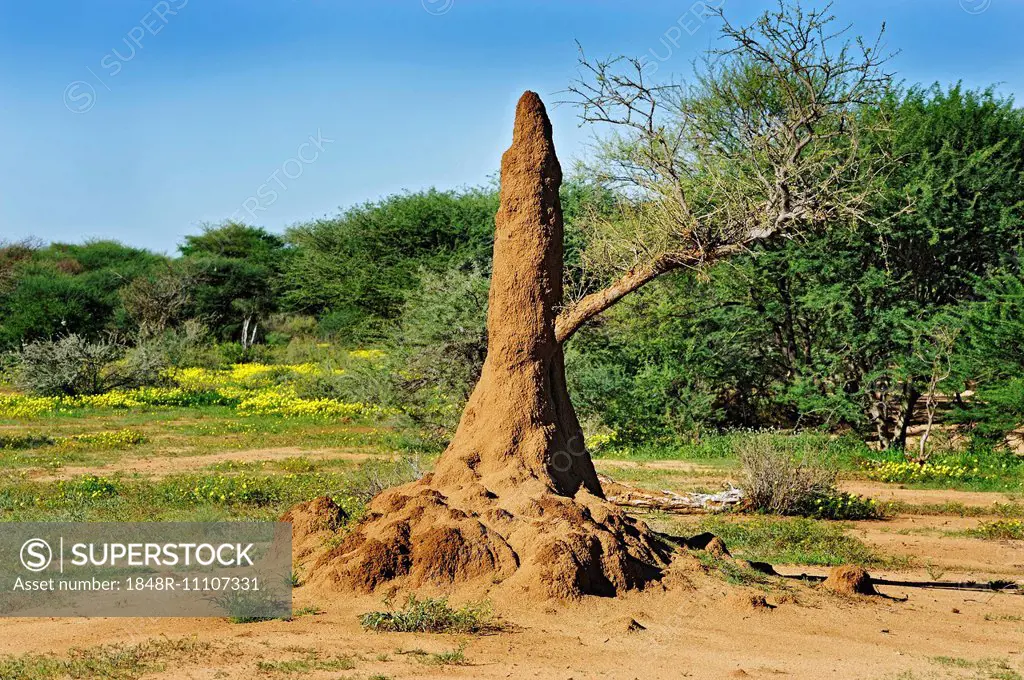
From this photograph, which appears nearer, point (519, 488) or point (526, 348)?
point (519, 488)

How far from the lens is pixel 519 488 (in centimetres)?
804

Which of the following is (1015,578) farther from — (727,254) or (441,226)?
(441,226)

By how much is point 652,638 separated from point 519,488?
1781 mm

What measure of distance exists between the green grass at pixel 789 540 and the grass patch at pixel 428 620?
392 cm

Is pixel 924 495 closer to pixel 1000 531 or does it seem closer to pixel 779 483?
pixel 1000 531

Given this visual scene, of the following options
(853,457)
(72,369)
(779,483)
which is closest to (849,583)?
(779,483)

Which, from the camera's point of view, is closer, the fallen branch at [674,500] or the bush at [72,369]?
the fallen branch at [674,500]

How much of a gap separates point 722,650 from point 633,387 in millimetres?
12731

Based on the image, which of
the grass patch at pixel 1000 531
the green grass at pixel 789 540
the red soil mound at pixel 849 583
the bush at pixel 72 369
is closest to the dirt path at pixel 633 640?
the red soil mound at pixel 849 583

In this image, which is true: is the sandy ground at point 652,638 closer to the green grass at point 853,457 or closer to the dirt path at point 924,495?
the dirt path at point 924,495

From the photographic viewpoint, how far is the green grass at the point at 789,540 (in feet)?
Result: 32.7

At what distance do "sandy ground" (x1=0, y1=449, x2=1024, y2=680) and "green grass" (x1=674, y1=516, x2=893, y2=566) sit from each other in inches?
66.7

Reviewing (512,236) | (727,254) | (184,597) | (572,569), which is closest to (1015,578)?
(727,254)

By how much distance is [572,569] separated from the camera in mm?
7105
